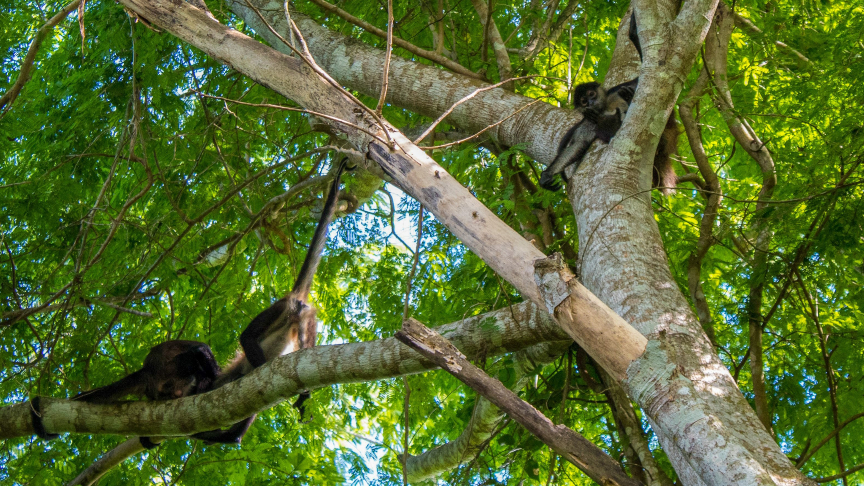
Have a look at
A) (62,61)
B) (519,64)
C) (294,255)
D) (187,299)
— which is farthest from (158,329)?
(519,64)

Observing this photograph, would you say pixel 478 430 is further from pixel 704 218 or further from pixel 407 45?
pixel 407 45

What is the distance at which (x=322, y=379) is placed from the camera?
162 inches

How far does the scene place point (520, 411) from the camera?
8.18 ft

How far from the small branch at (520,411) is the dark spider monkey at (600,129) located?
126 cm

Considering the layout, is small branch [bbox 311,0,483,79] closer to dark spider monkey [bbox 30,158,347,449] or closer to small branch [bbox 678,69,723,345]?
dark spider monkey [bbox 30,158,347,449]

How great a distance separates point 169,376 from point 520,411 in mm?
4012

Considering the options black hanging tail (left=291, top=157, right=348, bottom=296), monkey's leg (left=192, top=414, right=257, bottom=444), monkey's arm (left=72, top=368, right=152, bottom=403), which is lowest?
monkey's leg (left=192, top=414, right=257, bottom=444)

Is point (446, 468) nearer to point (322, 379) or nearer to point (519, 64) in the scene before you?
point (322, 379)

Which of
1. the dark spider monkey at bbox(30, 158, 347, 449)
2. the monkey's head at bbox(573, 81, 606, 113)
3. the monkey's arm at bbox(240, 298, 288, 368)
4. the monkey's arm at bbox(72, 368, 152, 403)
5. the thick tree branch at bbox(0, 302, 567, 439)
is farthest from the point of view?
the monkey's arm at bbox(240, 298, 288, 368)

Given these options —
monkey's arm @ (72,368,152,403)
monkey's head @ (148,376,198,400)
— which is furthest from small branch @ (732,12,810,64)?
monkey's arm @ (72,368,152,403)

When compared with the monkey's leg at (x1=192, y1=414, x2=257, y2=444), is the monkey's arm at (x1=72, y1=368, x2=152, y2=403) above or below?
above

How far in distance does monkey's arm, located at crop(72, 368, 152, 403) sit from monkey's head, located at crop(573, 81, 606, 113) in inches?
157

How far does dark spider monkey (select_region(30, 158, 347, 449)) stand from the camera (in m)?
5.39

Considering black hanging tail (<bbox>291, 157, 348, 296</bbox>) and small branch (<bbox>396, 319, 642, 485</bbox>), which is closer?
small branch (<bbox>396, 319, 642, 485</bbox>)
